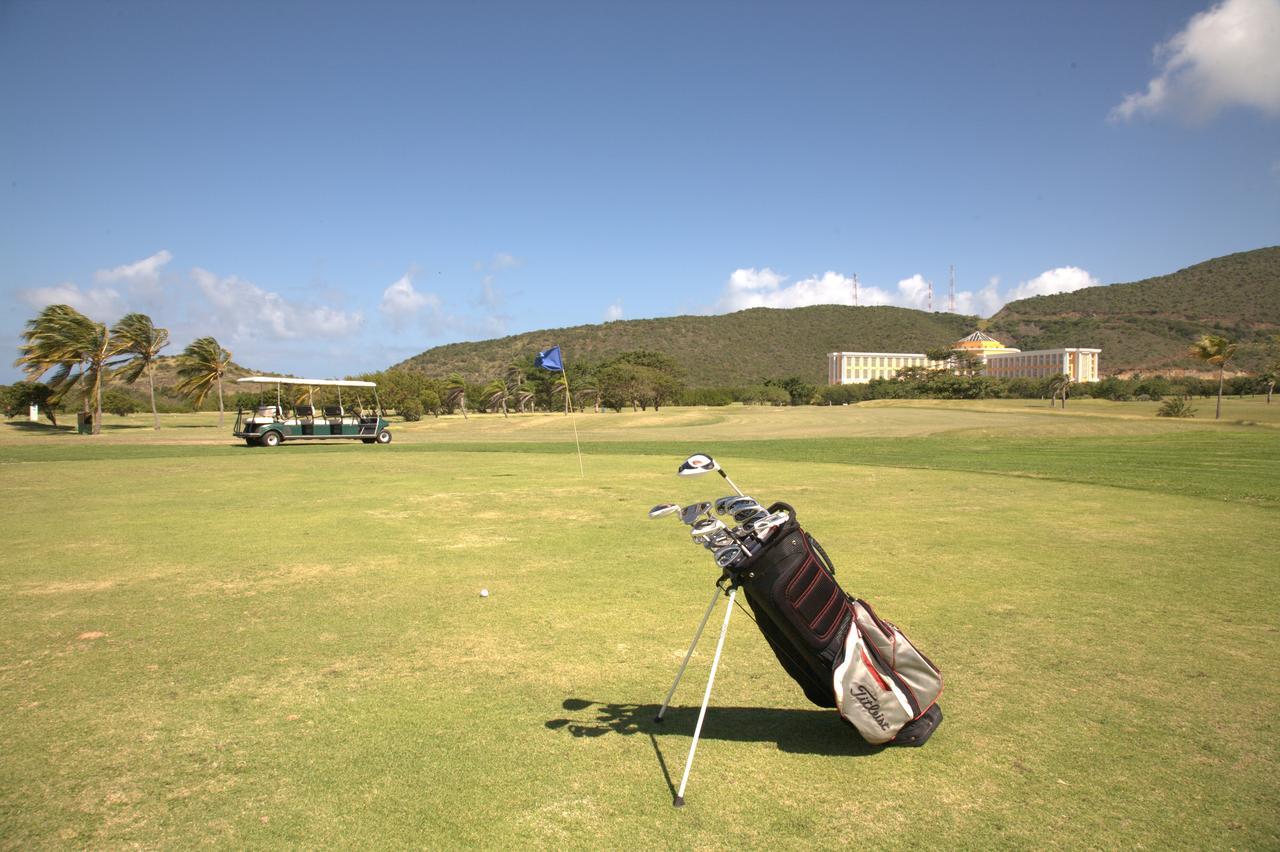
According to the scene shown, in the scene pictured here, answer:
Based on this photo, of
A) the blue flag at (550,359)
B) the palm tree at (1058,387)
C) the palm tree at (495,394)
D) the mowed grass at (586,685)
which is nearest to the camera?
the mowed grass at (586,685)

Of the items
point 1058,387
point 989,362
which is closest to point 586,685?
point 1058,387

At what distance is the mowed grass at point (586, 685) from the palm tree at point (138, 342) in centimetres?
4606

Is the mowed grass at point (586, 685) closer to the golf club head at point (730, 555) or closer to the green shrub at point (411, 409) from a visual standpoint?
the golf club head at point (730, 555)

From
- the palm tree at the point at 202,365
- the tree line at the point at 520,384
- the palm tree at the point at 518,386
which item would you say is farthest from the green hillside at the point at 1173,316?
the palm tree at the point at 202,365

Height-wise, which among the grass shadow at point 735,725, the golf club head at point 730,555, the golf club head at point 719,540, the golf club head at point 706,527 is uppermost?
the golf club head at point 706,527

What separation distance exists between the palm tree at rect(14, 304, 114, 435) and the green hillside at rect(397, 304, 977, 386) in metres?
101

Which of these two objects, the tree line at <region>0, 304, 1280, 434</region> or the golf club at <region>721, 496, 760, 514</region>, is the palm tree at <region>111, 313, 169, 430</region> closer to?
the tree line at <region>0, 304, 1280, 434</region>

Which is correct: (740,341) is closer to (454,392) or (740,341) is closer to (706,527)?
(454,392)

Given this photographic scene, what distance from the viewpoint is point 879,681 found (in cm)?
439

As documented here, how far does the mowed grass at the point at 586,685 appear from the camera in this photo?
3887 mm

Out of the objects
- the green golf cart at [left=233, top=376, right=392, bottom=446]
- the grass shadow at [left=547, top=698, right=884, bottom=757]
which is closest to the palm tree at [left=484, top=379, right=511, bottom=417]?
the green golf cart at [left=233, top=376, right=392, bottom=446]

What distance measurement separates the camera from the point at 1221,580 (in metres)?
8.50

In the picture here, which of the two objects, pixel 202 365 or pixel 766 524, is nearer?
pixel 766 524

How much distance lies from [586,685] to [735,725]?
1199mm
